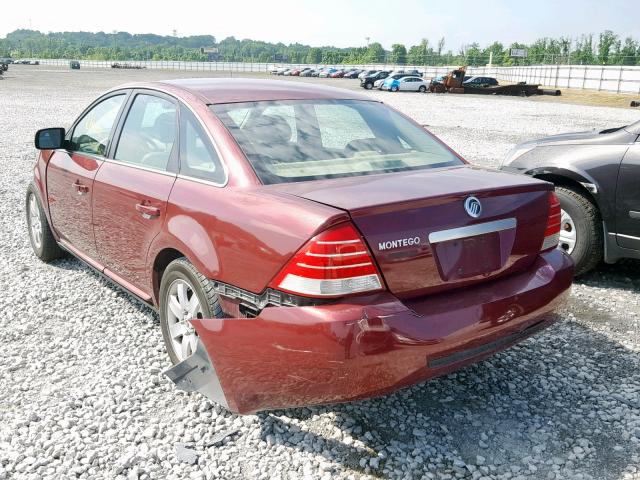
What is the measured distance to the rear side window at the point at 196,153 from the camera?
3090mm

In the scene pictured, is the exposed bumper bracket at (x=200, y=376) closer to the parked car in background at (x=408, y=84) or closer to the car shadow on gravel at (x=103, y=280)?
the car shadow on gravel at (x=103, y=280)

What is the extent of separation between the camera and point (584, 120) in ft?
69.9

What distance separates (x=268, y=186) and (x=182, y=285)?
78cm

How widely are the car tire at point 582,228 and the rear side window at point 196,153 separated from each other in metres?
3.27

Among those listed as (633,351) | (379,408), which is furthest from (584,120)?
(379,408)

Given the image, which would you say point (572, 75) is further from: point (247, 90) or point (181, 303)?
point (181, 303)

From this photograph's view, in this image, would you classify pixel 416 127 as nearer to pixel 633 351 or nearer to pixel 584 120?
pixel 633 351

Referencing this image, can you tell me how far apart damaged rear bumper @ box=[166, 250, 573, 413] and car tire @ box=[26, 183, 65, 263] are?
310cm

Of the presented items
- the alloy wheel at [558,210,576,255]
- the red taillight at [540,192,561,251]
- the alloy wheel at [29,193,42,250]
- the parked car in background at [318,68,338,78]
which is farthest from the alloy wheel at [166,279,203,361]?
the parked car in background at [318,68,338,78]

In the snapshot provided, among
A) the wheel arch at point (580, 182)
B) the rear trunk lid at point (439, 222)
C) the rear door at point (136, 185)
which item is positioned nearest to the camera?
the rear trunk lid at point (439, 222)

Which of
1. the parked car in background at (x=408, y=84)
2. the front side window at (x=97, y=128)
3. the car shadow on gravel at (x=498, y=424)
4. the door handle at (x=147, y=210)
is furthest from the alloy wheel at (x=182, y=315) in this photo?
the parked car in background at (x=408, y=84)

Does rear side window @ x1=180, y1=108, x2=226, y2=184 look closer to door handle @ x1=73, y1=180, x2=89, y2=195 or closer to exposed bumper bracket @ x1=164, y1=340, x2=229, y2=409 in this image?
exposed bumper bracket @ x1=164, y1=340, x2=229, y2=409

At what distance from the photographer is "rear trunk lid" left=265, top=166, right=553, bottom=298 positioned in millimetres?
2512

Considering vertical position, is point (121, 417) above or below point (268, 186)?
below
